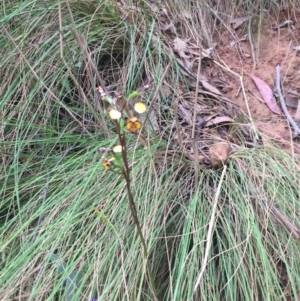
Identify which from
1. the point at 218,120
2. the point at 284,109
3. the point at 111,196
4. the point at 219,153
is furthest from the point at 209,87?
the point at 111,196

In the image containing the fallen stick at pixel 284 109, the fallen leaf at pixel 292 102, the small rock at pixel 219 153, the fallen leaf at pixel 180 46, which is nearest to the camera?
the small rock at pixel 219 153

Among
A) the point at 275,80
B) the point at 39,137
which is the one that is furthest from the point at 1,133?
the point at 275,80

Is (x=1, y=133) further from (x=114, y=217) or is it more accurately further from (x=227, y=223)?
(x=227, y=223)

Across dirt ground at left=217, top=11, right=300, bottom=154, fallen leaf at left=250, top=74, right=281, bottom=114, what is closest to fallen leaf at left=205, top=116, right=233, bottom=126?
dirt ground at left=217, top=11, right=300, bottom=154

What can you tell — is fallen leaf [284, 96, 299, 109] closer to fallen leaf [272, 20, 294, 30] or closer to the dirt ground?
the dirt ground

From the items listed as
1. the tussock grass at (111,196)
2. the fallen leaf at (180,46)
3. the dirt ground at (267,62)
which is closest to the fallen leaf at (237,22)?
the dirt ground at (267,62)

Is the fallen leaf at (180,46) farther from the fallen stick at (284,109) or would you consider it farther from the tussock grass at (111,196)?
the fallen stick at (284,109)

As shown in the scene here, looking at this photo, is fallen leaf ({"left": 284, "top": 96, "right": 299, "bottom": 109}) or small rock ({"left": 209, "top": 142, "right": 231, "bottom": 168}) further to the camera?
fallen leaf ({"left": 284, "top": 96, "right": 299, "bottom": 109})
